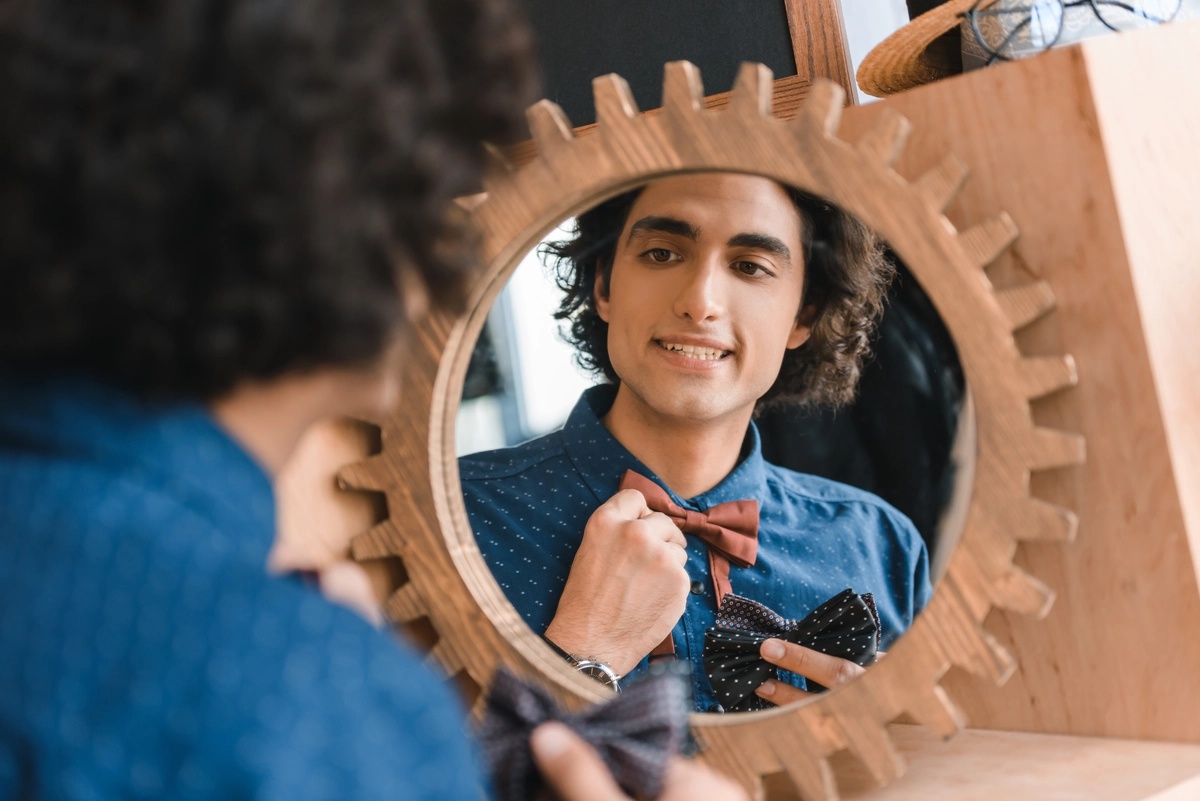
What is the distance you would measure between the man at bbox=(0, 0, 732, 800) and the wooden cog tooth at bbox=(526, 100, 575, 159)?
328mm

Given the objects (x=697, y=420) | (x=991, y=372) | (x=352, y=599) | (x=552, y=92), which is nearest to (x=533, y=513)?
(x=697, y=420)

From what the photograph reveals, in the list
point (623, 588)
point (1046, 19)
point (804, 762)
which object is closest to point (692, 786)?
point (804, 762)

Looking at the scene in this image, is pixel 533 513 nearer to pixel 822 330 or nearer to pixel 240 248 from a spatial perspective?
pixel 822 330

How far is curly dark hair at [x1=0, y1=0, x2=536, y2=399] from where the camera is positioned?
1.26 feet

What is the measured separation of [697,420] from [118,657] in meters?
0.53

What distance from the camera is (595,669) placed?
807 millimetres

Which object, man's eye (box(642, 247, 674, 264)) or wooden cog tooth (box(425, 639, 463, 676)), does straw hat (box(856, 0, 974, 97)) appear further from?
wooden cog tooth (box(425, 639, 463, 676))

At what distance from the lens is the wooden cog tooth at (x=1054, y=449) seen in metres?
0.66

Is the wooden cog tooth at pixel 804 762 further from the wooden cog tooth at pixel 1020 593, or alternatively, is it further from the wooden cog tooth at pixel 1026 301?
the wooden cog tooth at pixel 1026 301

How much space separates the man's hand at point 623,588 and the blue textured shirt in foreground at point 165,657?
42cm

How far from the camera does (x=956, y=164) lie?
0.68 meters

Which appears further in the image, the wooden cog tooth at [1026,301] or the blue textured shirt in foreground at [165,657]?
the wooden cog tooth at [1026,301]

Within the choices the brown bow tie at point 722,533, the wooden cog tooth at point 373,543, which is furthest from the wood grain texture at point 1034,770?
the wooden cog tooth at point 373,543

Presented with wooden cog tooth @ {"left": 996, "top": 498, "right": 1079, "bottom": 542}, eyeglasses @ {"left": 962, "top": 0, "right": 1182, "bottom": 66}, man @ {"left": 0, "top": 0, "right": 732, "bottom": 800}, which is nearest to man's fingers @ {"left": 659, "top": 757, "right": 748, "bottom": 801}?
man @ {"left": 0, "top": 0, "right": 732, "bottom": 800}
